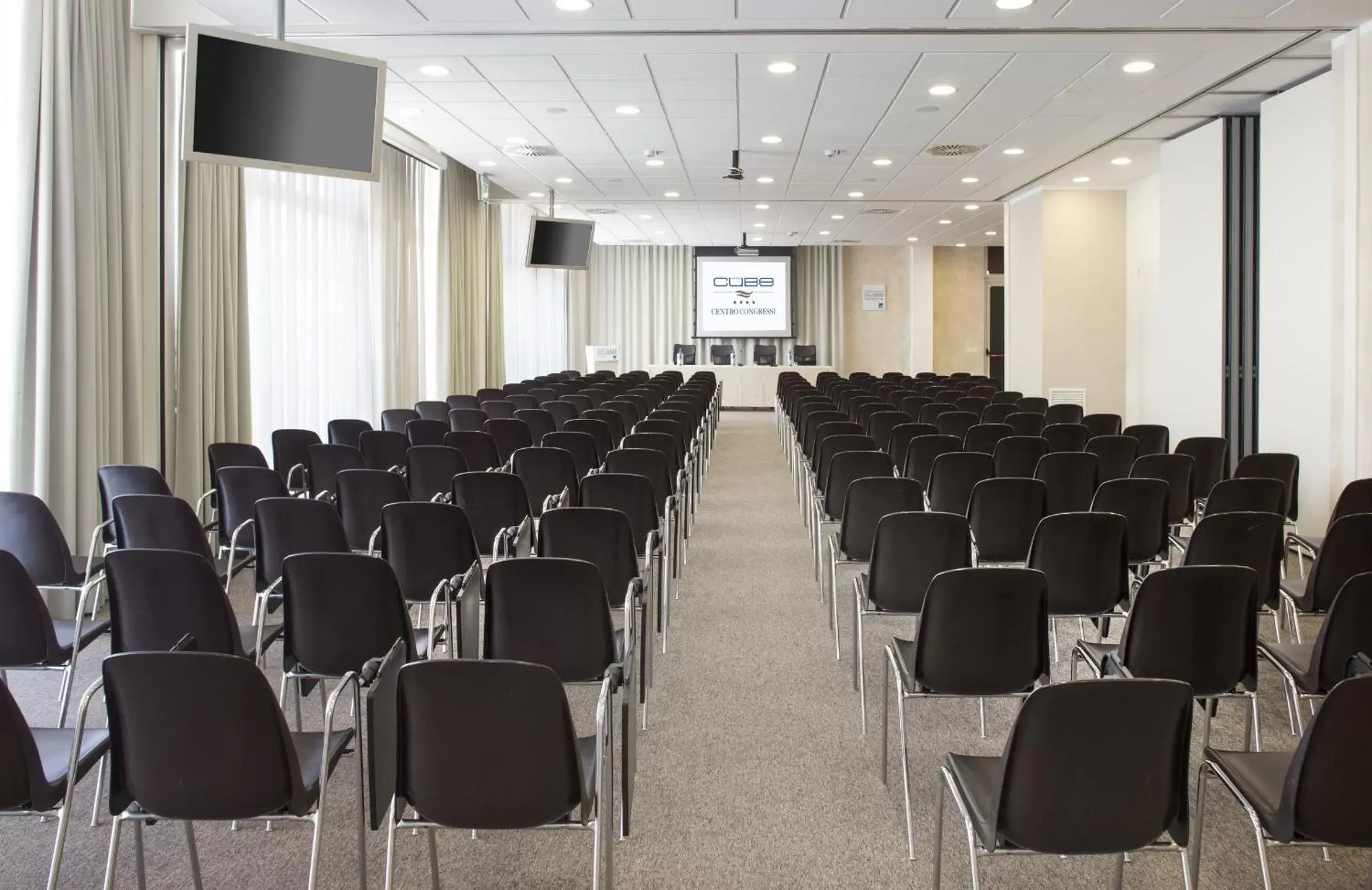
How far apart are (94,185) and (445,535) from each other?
366 cm

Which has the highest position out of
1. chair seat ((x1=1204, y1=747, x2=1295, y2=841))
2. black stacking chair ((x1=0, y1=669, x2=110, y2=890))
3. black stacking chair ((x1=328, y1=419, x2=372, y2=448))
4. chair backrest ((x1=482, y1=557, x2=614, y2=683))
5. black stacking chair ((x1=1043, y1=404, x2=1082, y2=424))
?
black stacking chair ((x1=1043, y1=404, x2=1082, y2=424))

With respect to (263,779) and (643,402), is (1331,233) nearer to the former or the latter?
(643,402)

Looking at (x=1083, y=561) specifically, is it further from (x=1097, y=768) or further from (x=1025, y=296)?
(x=1025, y=296)

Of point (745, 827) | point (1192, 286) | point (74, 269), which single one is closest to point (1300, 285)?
point (1192, 286)

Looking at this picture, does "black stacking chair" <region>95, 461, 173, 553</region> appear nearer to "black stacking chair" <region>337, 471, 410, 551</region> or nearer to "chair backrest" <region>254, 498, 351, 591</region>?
"black stacking chair" <region>337, 471, 410, 551</region>

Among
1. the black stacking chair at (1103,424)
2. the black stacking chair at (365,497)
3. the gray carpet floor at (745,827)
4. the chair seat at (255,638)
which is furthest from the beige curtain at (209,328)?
the black stacking chair at (1103,424)

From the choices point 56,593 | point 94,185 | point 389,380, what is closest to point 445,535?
point 56,593

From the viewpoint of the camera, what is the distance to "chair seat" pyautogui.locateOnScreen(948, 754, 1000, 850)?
2.42m

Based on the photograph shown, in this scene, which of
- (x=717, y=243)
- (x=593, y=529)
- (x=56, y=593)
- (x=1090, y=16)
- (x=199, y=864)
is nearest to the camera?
(x=199, y=864)

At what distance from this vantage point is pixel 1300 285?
842 cm

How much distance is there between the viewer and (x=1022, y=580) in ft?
10.5

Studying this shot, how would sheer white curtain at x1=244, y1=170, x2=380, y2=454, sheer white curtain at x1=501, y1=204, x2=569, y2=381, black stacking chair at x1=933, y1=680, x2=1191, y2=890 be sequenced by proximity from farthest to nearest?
1. sheer white curtain at x1=501, y1=204, x2=569, y2=381
2. sheer white curtain at x1=244, y1=170, x2=380, y2=454
3. black stacking chair at x1=933, y1=680, x2=1191, y2=890

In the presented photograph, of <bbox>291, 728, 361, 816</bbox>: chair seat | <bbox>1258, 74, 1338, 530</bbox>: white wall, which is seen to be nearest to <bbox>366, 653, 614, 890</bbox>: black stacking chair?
<bbox>291, 728, 361, 816</bbox>: chair seat

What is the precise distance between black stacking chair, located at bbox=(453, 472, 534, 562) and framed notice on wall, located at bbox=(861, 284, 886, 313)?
20.5 meters
